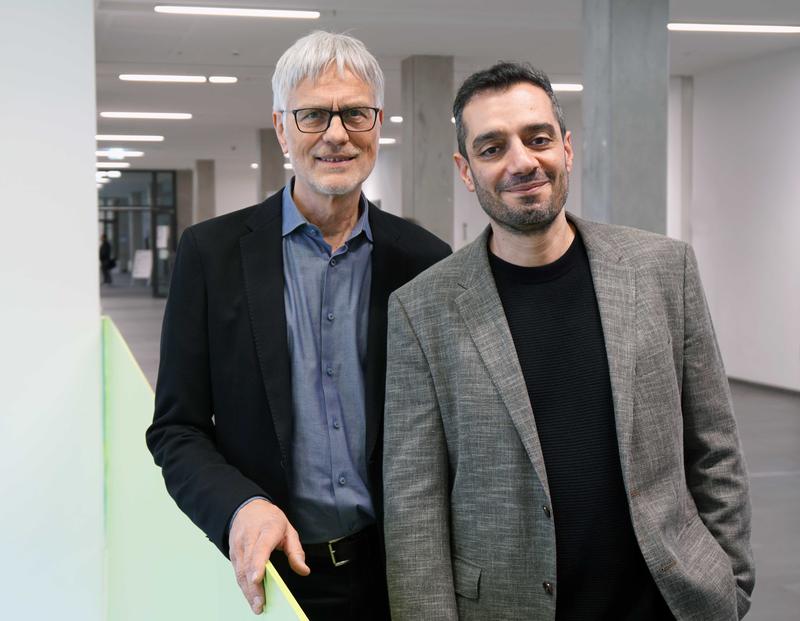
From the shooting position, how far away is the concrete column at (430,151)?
1287cm

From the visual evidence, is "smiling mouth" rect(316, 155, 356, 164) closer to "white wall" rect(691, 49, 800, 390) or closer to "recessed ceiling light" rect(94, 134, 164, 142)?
"white wall" rect(691, 49, 800, 390)

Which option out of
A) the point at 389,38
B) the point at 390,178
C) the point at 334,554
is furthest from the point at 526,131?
the point at 390,178

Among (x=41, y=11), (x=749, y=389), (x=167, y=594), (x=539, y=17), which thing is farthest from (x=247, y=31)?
(x=167, y=594)

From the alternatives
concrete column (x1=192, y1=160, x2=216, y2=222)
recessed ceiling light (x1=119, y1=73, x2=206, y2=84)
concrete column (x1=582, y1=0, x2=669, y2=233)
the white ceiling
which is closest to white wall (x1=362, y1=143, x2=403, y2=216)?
concrete column (x1=192, y1=160, x2=216, y2=222)

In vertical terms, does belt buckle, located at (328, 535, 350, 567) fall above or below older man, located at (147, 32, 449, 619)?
below

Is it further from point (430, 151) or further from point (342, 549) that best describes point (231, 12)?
point (342, 549)

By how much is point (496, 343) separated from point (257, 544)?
584 millimetres

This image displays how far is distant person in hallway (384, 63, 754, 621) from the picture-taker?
1.90 metres

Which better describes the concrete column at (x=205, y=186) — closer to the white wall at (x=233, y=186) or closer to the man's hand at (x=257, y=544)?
the white wall at (x=233, y=186)

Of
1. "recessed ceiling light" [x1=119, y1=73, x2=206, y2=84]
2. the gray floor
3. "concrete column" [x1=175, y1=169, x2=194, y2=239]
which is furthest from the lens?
"concrete column" [x1=175, y1=169, x2=194, y2=239]

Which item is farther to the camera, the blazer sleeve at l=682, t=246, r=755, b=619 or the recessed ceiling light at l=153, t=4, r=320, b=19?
the recessed ceiling light at l=153, t=4, r=320, b=19

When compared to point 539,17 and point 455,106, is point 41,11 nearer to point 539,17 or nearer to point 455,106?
point 455,106

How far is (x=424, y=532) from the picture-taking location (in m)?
1.95

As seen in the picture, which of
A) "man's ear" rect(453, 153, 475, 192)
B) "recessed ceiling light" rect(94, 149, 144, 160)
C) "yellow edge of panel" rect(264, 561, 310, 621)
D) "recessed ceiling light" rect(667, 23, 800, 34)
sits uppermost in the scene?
"recessed ceiling light" rect(667, 23, 800, 34)
